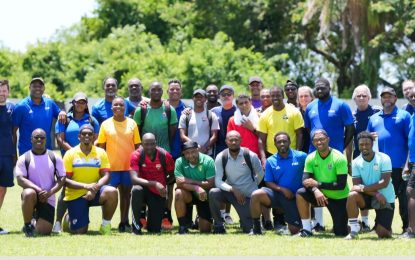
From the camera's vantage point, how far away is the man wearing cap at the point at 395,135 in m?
12.8

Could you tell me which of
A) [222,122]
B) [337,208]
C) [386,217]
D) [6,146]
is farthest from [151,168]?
[386,217]

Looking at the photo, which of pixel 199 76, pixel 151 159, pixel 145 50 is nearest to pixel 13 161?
pixel 151 159

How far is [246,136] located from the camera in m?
13.9

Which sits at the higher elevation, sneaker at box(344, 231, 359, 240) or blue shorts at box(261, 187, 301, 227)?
blue shorts at box(261, 187, 301, 227)

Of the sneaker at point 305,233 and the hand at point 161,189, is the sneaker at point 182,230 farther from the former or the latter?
the sneaker at point 305,233

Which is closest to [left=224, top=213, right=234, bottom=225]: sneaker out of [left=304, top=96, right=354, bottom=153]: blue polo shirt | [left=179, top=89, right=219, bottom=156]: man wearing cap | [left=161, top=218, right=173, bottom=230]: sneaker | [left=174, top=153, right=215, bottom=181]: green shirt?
[left=161, top=218, right=173, bottom=230]: sneaker

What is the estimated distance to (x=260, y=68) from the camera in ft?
136

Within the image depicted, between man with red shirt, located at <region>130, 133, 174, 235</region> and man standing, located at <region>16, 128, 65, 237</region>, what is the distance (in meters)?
1.09

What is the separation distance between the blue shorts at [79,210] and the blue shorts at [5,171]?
45.5 inches

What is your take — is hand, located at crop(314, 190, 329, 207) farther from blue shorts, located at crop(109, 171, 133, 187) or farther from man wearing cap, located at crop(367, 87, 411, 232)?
blue shorts, located at crop(109, 171, 133, 187)

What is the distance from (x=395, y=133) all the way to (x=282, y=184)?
1.80 meters

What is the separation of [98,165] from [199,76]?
28.4m

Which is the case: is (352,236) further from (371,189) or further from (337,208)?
(371,189)

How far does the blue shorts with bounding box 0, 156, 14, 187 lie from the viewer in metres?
13.6
